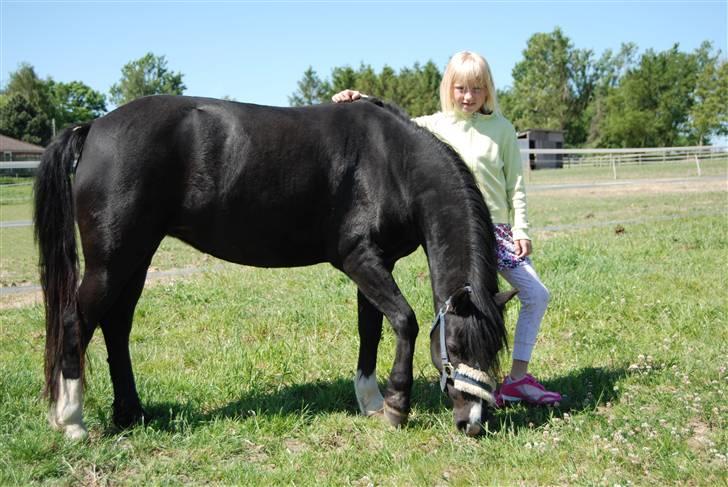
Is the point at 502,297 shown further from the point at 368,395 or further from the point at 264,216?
the point at 264,216

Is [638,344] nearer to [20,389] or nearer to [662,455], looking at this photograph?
[662,455]

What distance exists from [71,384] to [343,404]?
62.0 inches

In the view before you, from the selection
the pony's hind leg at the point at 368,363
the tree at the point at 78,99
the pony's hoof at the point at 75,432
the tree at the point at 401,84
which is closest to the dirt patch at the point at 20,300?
the pony's hoof at the point at 75,432

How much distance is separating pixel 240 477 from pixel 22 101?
62.9 m

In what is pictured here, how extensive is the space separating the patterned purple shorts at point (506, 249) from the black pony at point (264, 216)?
43cm

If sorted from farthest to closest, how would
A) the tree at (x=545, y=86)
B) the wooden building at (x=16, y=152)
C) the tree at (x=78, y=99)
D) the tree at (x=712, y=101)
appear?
1. the tree at (x=78, y=99)
2. the tree at (x=545, y=86)
3. the tree at (x=712, y=101)
4. the wooden building at (x=16, y=152)

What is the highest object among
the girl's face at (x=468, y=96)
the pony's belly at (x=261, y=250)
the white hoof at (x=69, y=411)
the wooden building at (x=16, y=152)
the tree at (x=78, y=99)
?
Answer: the tree at (x=78, y=99)

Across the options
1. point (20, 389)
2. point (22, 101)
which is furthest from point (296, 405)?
Answer: point (22, 101)

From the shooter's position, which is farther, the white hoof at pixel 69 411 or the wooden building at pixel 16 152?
the wooden building at pixel 16 152

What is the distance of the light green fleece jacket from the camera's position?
3818mm

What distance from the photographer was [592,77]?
74.6 m

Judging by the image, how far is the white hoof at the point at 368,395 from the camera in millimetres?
3796

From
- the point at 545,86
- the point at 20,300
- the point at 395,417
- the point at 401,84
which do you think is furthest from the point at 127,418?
the point at 545,86

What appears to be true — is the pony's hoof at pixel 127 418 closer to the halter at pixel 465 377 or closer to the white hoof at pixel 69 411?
the white hoof at pixel 69 411
